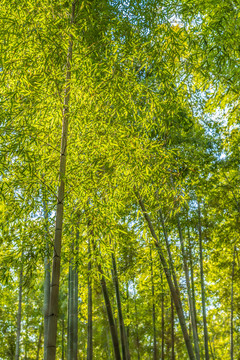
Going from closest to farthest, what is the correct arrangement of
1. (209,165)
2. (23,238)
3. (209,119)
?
(23,238) < (209,165) < (209,119)

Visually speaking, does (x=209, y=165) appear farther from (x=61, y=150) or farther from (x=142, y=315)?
(x=142, y=315)

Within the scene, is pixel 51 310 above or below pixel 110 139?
below

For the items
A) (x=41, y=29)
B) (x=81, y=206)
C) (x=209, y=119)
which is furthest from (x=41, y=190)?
(x=209, y=119)

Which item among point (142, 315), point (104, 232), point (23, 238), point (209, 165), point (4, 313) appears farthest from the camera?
point (4, 313)

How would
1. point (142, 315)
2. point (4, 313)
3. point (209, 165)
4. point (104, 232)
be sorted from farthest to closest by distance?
point (4, 313) → point (142, 315) → point (209, 165) → point (104, 232)

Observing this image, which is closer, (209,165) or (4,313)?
(209,165)

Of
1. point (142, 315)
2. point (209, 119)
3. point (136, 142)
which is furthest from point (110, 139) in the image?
point (142, 315)

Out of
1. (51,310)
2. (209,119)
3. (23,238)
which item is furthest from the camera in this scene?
(209,119)

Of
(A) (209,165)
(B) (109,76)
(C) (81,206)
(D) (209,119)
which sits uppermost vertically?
(D) (209,119)

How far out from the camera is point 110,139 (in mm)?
3049

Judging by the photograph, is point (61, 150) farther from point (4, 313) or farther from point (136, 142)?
point (4, 313)

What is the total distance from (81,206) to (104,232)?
301 mm

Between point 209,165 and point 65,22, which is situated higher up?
point 209,165

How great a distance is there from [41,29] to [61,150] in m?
1.05
